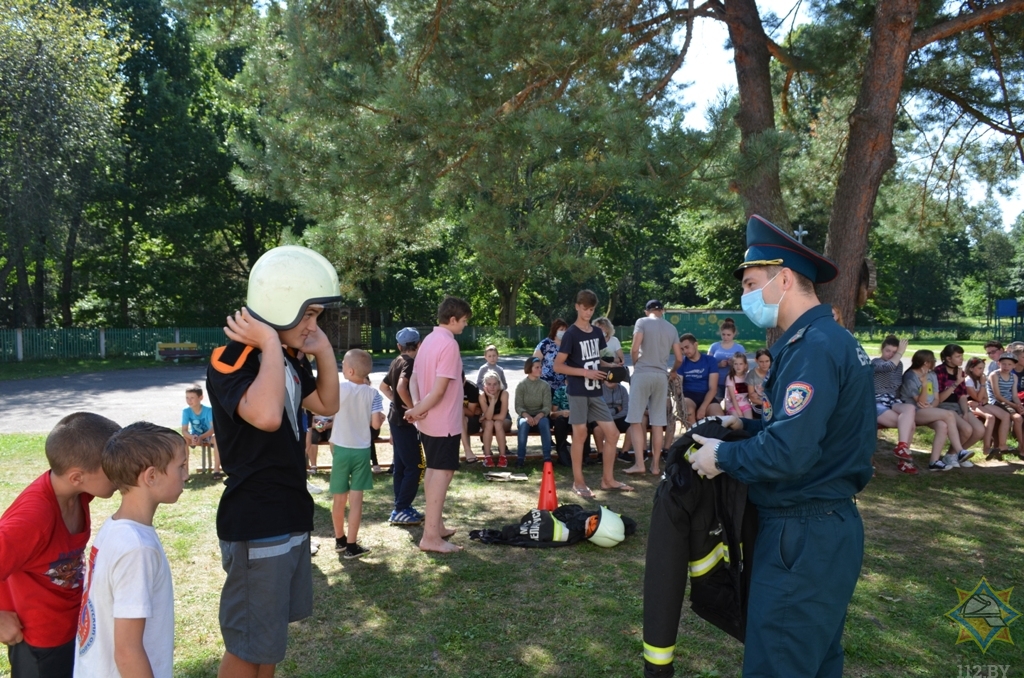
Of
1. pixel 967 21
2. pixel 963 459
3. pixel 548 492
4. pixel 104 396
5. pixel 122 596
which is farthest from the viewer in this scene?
pixel 104 396

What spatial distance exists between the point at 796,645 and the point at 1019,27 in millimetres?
9935

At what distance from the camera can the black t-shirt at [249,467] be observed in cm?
266

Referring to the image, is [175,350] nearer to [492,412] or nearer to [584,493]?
[492,412]

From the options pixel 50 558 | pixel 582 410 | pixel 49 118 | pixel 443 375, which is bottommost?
pixel 582 410

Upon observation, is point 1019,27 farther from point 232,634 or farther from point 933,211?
point 232,634

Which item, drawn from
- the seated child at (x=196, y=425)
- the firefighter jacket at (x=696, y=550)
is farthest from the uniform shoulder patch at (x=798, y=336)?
the seated child at (x=196, y=425)

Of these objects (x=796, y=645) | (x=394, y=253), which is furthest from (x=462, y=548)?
(x=394, y=253)

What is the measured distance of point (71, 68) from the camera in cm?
2336

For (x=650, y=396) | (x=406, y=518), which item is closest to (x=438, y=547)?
(x=406, y=518)

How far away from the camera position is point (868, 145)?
27.6ft

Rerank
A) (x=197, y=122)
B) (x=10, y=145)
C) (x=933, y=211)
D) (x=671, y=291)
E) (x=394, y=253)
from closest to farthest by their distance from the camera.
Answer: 1. (x=394, y=253)
2. (x=933, y=211)
3. (x=10, y=145)
4. (x=197, y=122)
5. (x=671, y=291)

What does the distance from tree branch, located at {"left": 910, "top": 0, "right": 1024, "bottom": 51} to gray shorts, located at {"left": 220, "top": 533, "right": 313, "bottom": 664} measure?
8591 mm

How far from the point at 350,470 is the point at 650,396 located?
166 inches

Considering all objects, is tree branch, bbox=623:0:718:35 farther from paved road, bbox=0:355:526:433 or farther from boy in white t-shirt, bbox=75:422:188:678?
paved road, bbox=0:355:526:433
